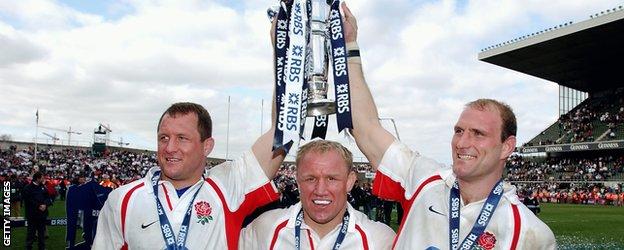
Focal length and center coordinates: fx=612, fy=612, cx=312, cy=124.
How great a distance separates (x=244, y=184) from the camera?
3770 millimetres

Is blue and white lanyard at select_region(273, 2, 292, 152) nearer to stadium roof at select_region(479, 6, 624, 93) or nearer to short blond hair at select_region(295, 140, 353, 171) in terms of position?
short blond hair at select_region(295, 140, 353, 171)

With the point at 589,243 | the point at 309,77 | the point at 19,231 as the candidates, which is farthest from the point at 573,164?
the point at 309,77

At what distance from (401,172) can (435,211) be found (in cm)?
39

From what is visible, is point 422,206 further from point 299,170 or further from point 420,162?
point 299,170

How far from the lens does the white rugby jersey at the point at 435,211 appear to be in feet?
10.7

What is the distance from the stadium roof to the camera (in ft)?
122

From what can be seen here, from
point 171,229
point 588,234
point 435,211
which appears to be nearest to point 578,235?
point 588,234

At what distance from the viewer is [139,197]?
3.68 metres

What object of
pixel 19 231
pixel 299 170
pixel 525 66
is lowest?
pixel 19 231

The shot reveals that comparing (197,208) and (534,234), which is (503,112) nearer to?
(534,234)

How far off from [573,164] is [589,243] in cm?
3586

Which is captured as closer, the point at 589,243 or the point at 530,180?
the point at 589,243

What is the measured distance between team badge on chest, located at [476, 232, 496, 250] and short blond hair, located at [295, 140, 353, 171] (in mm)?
809

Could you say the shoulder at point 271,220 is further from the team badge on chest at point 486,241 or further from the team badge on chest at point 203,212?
the team badge on chest at point 486,241
